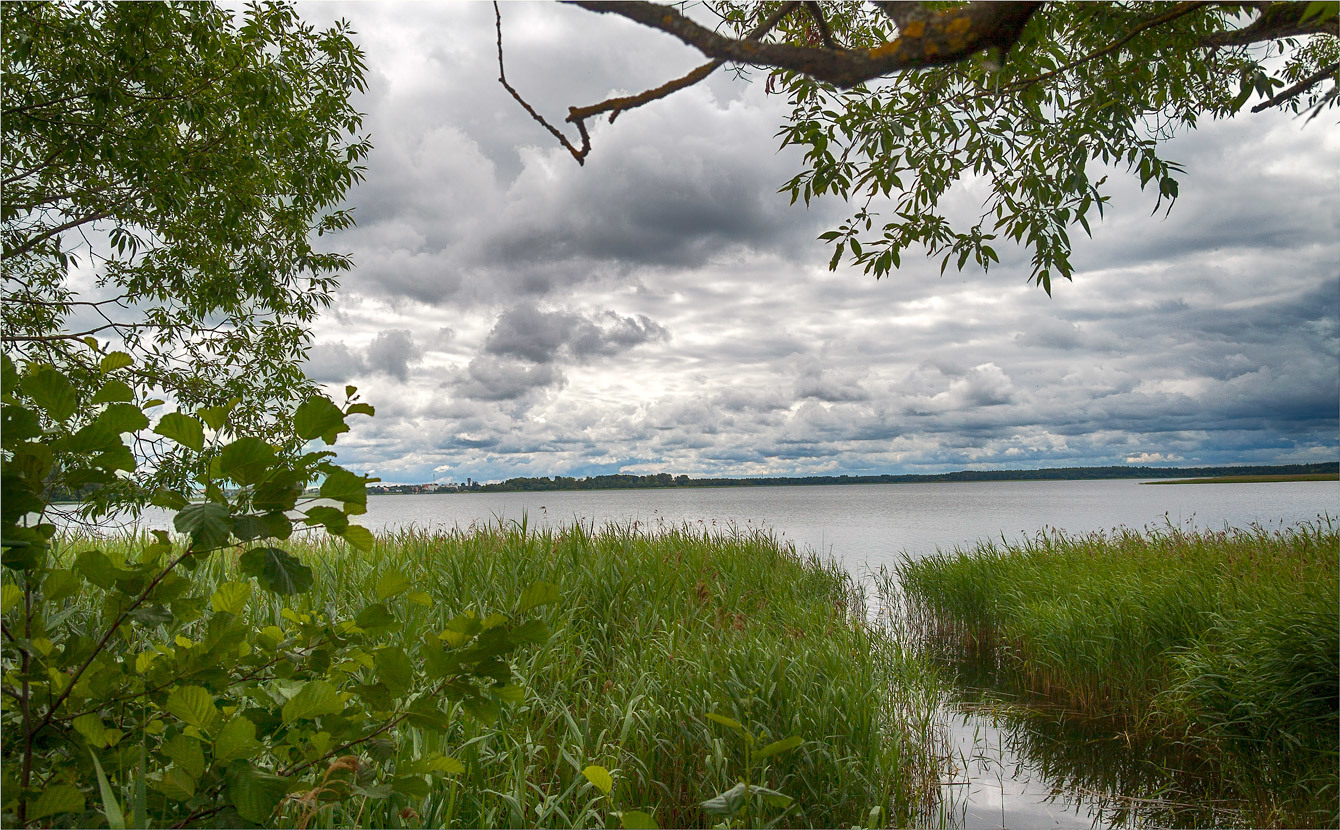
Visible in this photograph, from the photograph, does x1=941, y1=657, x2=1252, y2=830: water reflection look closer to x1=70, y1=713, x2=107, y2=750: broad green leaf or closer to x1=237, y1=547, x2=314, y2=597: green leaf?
x1=237, y1=547, x2=314, y2=597: green leaf

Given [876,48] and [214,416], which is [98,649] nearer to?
[214,416]

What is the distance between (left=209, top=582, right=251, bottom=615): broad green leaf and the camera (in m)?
2.18

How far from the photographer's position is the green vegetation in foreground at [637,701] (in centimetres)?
365

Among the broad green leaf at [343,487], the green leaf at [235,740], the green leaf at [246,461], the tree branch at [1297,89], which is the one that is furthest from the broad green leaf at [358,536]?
the tree branch at [1297,89]

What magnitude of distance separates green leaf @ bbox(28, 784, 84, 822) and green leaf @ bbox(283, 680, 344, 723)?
18.3 inches

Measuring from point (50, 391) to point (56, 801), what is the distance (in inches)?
39.6

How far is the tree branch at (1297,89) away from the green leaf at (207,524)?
471cm

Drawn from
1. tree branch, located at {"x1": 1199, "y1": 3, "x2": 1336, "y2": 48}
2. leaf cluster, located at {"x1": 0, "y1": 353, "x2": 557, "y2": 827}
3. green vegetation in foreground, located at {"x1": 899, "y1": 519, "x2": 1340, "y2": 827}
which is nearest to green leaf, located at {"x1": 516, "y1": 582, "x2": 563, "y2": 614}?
leaf cluster, located at {"x1": 0, "y1": 353, "x2": 557, "y2": 827}

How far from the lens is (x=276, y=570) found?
175 centimetres

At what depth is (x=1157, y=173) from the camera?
401 cm

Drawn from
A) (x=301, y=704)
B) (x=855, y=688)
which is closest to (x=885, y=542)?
(x=855, y=688)

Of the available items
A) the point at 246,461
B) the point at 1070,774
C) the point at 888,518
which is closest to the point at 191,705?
the point at 246,461

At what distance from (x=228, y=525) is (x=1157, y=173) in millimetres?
4846

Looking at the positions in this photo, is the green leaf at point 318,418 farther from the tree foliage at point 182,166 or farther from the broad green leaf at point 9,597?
the tree foliage at point 182,166
